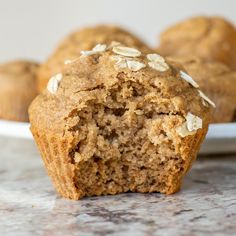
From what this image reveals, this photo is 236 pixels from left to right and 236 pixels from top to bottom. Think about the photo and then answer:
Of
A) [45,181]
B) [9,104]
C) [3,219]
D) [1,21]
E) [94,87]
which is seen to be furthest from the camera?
[1,21]

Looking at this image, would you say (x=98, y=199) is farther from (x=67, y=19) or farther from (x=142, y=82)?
(x=67, y=19)

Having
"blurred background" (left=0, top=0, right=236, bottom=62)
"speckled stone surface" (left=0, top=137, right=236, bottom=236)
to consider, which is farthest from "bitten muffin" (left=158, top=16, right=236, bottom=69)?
"blurred background" (left=0, top=0, right=236, bottom=62)

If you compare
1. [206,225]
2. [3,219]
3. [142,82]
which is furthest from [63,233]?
[142,82]

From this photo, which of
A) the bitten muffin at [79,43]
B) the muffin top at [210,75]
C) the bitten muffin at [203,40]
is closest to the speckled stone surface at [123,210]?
the muffin top at [210,75]

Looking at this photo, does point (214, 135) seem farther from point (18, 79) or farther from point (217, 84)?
point (18, 79)

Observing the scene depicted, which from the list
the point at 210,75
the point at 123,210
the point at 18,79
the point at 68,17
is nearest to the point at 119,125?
the point at 123,210
